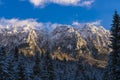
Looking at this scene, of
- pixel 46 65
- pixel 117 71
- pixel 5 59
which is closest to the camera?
pixel 117 71

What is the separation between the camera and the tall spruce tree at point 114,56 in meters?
36.5

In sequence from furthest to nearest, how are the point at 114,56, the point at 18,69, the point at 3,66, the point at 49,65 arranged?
the point at 49,65 < the point at 18,69 < the point at 3,66 < the point at 114,56

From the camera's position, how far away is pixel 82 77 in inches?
3066

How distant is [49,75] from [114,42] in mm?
21046

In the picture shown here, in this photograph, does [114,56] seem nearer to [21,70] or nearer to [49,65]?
[21,70]

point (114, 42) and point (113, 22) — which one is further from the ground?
point (113, 22)

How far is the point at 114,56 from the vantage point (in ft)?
121

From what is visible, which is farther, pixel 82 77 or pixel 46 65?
pixel 82 77

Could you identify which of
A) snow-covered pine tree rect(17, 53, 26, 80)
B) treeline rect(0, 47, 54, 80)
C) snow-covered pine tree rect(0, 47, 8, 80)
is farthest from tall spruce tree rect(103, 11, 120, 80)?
snow-covered pine tree rect(17, 53, 26, 80)

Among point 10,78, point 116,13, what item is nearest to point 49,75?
point 10,78

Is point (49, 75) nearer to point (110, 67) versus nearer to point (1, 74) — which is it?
point (1, 74)

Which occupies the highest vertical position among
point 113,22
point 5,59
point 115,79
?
point 113,22

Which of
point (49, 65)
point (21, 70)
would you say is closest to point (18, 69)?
point (21, 70)

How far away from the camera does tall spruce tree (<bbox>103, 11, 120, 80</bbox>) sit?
36.5 metres
